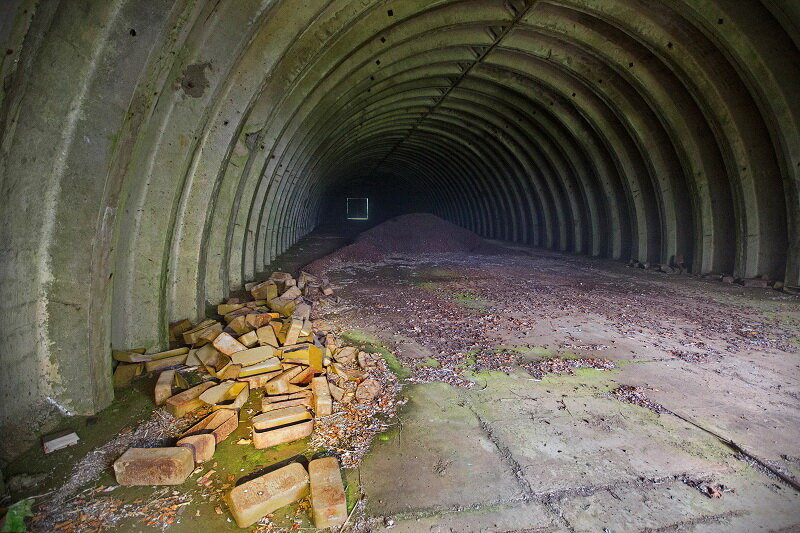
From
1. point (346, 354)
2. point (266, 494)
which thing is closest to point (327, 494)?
point (266, 494)

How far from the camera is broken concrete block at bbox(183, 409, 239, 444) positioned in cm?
279

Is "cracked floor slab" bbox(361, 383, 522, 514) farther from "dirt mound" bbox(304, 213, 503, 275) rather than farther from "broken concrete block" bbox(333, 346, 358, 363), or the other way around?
"dirt mound" bbox(304, 213, 503, 275)

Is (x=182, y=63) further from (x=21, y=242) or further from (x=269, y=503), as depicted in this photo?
(x=269, y=503)

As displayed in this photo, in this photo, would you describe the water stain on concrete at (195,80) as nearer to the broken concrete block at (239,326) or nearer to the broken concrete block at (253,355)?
the broken concrete block at (239,326)

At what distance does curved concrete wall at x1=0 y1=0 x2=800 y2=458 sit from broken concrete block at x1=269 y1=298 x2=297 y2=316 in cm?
88

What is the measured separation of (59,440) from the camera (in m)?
2.66

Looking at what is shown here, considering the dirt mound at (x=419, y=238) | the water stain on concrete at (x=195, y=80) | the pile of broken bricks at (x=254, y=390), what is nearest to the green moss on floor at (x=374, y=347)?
the pile of broken bricks at (x=254, y=390)

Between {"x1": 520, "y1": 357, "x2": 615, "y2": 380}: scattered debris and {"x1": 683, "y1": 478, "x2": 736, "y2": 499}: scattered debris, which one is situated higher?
{"x1": 520, "y1": 357, "x2": 615, "y2": 380}: scattered debris

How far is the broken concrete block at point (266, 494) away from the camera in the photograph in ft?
6.70

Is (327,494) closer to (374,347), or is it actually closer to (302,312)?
(374,347)

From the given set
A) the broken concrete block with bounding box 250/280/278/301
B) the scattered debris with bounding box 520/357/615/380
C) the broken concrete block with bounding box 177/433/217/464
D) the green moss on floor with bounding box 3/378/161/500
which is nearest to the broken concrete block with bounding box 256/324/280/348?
the green moss on floor with bounding box 3/378/161/500

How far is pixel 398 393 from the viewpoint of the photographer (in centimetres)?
350

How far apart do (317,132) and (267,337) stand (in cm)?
801

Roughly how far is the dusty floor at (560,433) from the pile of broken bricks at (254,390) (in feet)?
0.37
